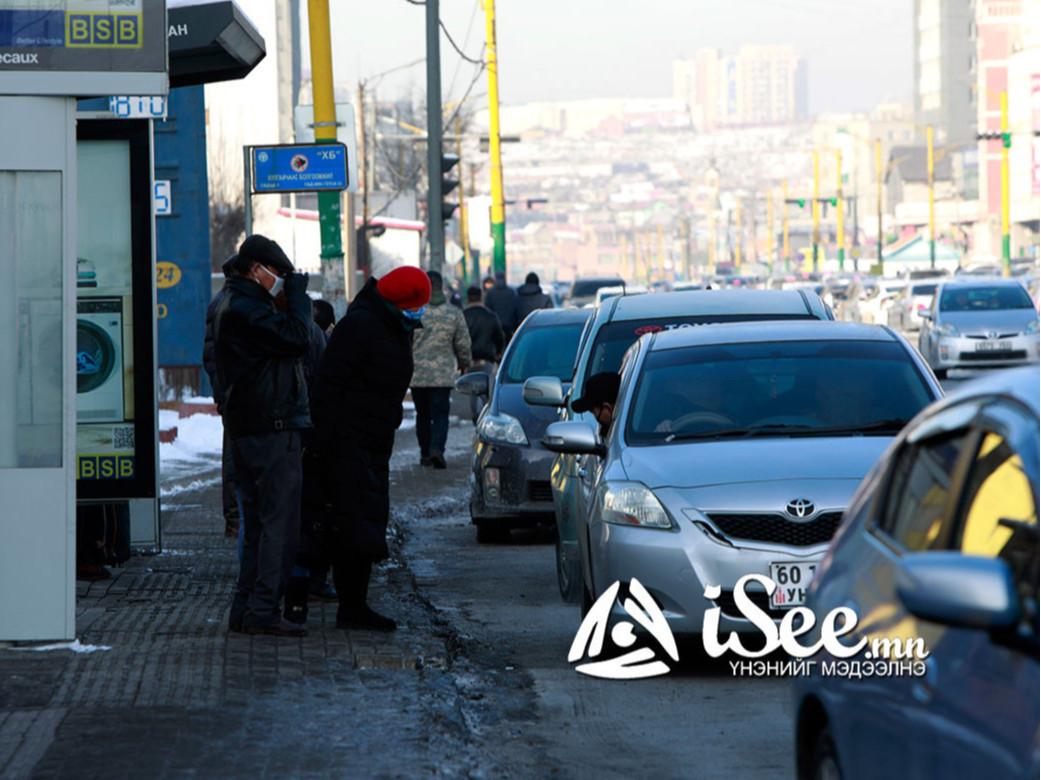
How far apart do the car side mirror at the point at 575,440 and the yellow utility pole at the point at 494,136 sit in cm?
3053

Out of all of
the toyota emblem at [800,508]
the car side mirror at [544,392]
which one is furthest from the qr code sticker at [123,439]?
the toyota emblem at [800,508]

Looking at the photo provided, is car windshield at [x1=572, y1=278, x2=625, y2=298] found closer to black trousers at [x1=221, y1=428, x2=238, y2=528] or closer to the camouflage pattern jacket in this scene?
the camouflage pattern jacket

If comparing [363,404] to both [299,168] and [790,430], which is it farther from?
[299,168]

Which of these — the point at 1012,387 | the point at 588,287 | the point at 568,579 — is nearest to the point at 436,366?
the point at 568,579

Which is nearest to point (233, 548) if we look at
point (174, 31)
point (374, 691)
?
point (174, 31)

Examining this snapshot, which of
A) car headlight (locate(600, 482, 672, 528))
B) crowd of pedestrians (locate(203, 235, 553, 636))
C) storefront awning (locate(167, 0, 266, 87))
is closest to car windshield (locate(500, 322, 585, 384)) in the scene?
storefront awning (locate(167, 0, 266, 87))

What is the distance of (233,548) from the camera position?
11.9 meters

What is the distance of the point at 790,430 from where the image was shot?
820 centimetres

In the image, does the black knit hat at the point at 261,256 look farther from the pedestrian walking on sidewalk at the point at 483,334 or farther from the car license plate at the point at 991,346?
the car license plate at the point at 991,346

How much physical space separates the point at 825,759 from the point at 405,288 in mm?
4498

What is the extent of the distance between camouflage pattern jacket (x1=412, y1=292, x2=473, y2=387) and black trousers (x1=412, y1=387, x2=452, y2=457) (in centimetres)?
13

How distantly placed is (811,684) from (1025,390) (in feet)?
3.77

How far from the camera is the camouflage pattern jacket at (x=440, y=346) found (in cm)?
1764

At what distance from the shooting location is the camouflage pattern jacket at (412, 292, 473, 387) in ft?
57.9
